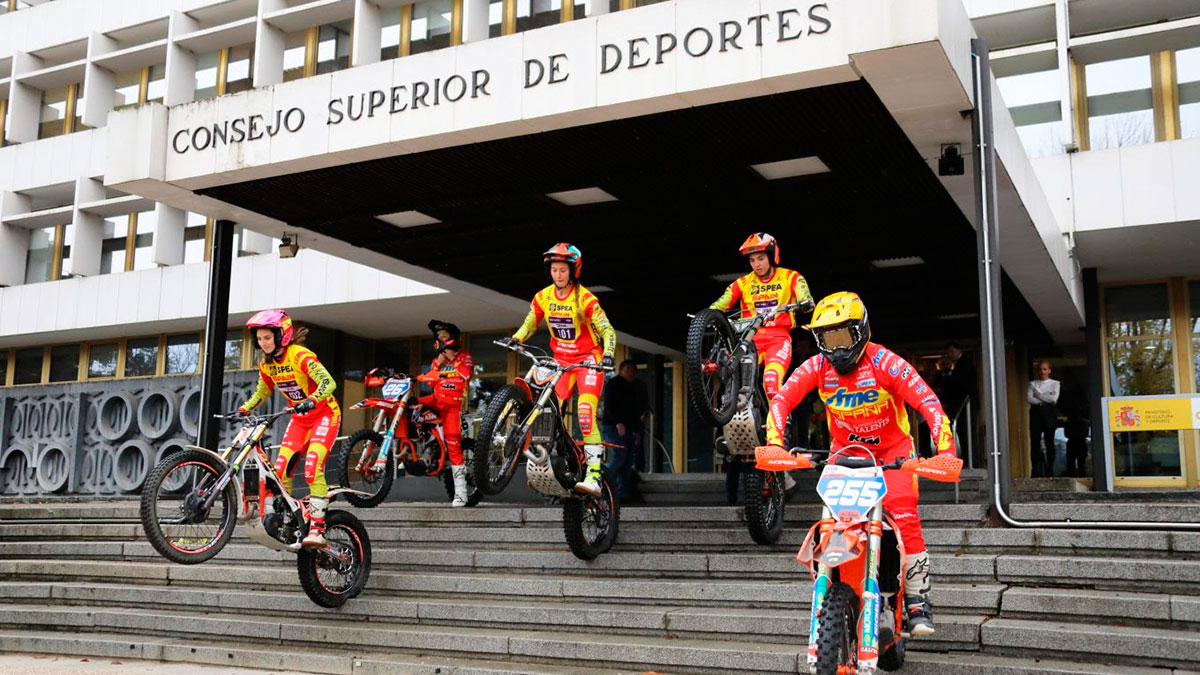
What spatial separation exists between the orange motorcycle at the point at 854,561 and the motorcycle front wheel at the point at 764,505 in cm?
235

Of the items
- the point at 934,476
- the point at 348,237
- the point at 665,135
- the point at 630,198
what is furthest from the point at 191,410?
the point at 934,476

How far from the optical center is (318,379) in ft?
29.6

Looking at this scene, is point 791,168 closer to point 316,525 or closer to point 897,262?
point 897,262

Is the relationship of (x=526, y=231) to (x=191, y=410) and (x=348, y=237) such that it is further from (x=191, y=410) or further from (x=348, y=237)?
(x=191, y=410)

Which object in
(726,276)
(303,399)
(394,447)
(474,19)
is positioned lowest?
(394,447)

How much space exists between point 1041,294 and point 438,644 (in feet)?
36.3

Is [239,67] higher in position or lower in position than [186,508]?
higher

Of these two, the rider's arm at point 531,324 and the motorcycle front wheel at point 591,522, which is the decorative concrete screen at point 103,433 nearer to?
the rider's arm at point 531,324

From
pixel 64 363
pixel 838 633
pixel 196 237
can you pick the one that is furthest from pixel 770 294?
pixel 64 363

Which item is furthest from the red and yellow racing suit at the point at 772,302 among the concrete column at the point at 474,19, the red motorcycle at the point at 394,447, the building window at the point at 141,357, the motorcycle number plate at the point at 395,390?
the building window at the point at 141,357

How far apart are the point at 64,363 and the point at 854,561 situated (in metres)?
23.9

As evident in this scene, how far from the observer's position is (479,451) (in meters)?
8.09

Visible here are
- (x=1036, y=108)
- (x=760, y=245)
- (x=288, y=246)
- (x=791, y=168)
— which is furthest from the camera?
(x=1036, y=108)

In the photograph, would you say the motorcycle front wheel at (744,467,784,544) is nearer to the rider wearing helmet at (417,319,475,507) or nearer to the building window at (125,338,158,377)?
the rider wearing helmet at (417,319,475,507)
